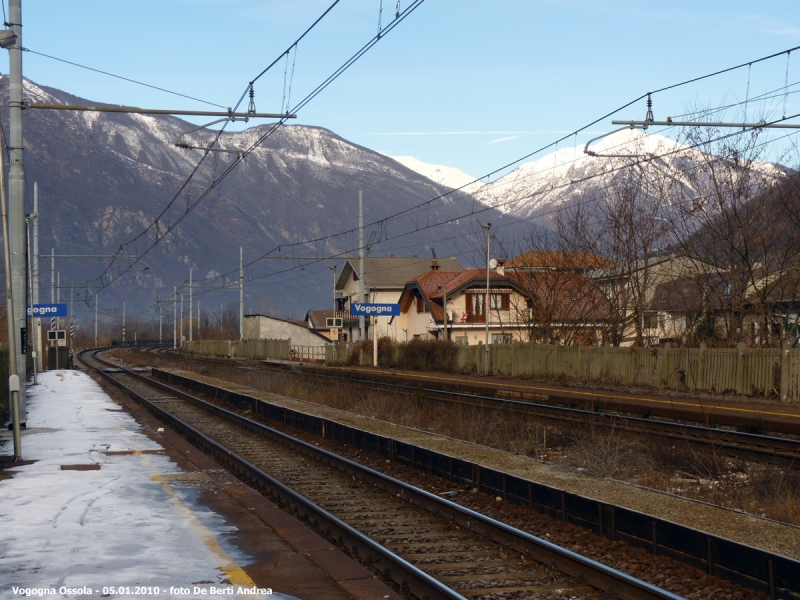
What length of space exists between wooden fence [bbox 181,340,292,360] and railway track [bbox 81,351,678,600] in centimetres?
5806

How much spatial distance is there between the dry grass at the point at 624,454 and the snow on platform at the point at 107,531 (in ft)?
21.0

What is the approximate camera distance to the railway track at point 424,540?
27.2 ft

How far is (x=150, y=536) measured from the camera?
987 centimetres

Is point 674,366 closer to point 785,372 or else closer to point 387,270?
point 785,372

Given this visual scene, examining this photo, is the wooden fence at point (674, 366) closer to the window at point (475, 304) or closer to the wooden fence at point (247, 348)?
the window at point (475, 304)

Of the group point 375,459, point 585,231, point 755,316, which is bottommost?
point 375,459

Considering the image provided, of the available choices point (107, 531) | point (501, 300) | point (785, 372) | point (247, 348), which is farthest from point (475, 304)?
point (107, 531)

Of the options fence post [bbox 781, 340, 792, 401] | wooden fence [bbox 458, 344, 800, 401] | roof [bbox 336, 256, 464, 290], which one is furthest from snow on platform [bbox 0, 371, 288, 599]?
roof [bbox 336, 256, 464, 290]

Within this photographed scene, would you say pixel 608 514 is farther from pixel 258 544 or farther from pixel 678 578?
pixel 258 544

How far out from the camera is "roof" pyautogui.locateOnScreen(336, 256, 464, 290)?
85.6 meters

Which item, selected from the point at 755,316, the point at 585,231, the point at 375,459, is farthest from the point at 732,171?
the point at 375,459

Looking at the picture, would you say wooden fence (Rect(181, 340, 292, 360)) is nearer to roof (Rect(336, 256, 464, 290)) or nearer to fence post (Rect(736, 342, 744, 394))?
roof (Rect(336, 256, 464, 290))

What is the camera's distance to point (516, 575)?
881 cm

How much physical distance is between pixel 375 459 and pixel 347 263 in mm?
70475
